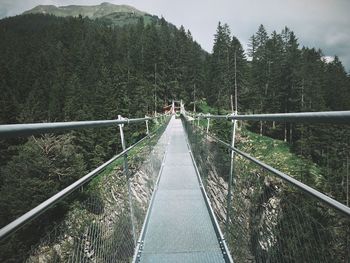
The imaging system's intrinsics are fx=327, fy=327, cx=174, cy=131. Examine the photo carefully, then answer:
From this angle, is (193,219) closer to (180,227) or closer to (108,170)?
(180,227)

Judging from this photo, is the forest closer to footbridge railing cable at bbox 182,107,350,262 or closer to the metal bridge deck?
the metal bridge deck

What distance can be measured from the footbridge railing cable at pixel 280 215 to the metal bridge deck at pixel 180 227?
1.07 feet

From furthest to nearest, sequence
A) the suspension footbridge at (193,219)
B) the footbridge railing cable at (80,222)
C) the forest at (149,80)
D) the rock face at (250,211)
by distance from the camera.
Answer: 1. the forest at (149,80)
2. the rock face at (250,211)
3. the suspension footbridge at (193,219)
4. the footbridge railing cable at (80,222)

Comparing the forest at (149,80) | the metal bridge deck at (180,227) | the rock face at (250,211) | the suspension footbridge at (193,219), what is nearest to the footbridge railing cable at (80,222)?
the suspension footbridge at (193,219)

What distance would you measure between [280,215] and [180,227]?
8.21 ft

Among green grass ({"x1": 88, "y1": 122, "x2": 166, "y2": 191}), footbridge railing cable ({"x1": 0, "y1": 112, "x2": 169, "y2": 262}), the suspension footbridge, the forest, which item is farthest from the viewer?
the forest

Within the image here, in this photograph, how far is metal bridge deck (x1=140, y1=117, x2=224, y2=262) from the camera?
3.67m

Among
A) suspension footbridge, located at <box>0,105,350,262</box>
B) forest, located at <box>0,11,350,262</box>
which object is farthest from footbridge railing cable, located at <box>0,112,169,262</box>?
forest, located at <box>0,11,350,262</box>

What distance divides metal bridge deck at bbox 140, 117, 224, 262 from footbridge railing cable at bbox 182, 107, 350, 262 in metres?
0.33

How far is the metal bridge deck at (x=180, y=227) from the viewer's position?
12.0ft

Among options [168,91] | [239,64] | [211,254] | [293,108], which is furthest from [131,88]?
[211,254]

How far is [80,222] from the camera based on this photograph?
1908 millimetres

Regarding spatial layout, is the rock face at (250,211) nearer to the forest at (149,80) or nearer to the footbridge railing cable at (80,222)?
the footbridge railing cable at (80,222)

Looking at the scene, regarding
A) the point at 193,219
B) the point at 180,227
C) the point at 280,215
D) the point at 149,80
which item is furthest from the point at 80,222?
the point at 149,80
